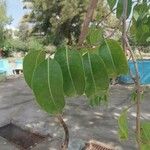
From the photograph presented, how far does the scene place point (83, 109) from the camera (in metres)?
6.91

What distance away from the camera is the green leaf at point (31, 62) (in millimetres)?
616

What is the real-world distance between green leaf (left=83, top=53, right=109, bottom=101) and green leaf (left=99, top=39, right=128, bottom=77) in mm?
19

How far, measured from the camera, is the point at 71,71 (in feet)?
2.04

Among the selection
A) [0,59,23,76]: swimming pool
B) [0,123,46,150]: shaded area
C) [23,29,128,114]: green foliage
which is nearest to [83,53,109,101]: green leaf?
[23,29,128,114]: green foliage

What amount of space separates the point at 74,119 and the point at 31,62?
562cm

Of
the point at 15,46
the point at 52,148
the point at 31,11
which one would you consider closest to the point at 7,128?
the point at 52,148

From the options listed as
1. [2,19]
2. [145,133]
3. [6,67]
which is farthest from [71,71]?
[2,19]

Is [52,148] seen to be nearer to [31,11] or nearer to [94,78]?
[94,78]

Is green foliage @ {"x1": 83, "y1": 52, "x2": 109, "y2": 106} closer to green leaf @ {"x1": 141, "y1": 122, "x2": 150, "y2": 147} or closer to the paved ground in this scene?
green leaf @ {"x1": 141, "y1": 122, "x2": 150, "y2": 147}

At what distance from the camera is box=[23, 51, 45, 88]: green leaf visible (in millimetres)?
616

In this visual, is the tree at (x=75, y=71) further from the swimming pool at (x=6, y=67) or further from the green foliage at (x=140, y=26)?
the swimming pool at (x=6, y=67)

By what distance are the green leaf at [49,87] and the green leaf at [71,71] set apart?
3cm

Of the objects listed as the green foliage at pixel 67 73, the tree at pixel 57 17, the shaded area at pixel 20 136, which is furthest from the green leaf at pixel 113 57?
the tree at pixel 57 17

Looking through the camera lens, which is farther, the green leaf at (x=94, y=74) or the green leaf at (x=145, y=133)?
the green leaf at (x=145, y=133)
